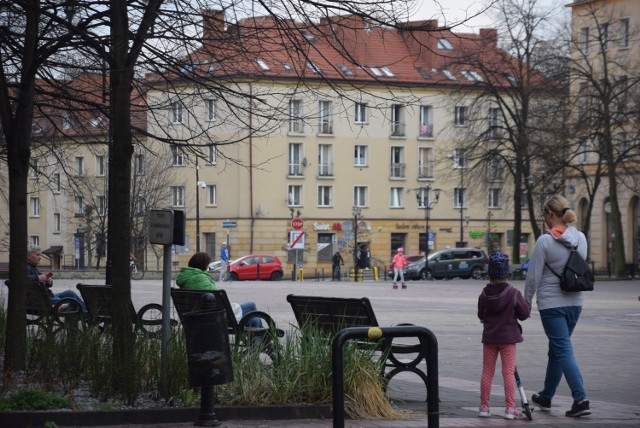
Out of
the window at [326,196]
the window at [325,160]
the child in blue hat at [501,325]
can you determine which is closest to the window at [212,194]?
the window at [325,160]

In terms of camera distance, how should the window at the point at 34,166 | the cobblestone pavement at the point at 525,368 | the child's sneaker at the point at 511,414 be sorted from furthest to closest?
the window at the point at 34,166, the cobblestone pavement at the point at 525,368, the child's sneaker at the point at 511,414

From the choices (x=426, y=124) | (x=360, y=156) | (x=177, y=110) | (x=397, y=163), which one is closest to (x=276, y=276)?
(x=360, y=156)

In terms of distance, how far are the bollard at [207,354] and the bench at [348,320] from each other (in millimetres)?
1835

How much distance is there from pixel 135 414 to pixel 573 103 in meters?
51.3

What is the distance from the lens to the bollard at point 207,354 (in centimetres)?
955

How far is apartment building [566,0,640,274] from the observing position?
2298 inches

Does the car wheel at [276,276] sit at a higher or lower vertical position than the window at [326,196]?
lower

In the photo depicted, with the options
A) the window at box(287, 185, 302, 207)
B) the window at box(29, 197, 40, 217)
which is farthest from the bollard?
the window at box(29, 197, 40, 217)

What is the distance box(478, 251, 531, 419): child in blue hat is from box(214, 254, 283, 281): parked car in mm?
58937

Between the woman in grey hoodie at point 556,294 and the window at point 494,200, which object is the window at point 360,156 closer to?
the window at point 494,200

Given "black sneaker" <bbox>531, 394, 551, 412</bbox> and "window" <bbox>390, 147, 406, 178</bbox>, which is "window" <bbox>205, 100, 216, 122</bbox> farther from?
"window" <bbox>390, 147, 406, 178</bbox>

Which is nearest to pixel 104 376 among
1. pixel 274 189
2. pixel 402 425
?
pixel 402 425

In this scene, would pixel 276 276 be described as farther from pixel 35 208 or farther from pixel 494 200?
pixel 35 208

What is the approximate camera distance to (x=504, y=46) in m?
60.8
